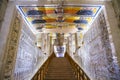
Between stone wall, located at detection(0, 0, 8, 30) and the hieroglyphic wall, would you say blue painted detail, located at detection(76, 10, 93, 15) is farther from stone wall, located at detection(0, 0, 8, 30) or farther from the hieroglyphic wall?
stone wall, located at detection(0, 0, 8, 30)

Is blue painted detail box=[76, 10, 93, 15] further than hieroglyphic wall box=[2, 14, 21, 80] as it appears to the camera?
Yes

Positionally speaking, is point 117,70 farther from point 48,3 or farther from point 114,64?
point 48,3

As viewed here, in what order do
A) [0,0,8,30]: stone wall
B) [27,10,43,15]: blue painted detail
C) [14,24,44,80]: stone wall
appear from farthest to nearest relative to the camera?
Answer: [27,10,43,15]: blue painted detail < [14,24,44,80]: stone wall < [0,0,8,30]: stone wall

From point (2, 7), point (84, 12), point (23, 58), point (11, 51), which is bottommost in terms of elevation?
point (23, 58)

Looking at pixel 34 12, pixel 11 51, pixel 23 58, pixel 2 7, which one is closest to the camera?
pixel 2 7

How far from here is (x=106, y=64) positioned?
368 centimetres

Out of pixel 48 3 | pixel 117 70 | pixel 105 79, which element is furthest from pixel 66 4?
pixel 105 79

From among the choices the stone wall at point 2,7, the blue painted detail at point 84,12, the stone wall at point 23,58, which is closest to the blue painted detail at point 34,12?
the stone wall at point 23,58

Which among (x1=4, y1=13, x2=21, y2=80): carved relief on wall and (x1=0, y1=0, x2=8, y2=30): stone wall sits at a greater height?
(x1=0, y1=0, x2=8, y2=30): stone wall

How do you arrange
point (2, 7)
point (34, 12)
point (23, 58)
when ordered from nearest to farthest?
point (2, 7) < point (34, 12) < point (23, 58)

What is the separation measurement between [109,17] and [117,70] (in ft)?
5.17

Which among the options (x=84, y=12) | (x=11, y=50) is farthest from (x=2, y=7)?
(x=84, y=12)

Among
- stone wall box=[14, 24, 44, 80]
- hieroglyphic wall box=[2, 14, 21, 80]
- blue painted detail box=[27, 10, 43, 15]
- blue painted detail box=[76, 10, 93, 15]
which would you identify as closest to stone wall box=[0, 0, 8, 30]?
hieroglyphic wall box=[2, 14, 21, 80]

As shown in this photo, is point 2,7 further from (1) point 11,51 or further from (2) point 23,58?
(2) point 23,58
